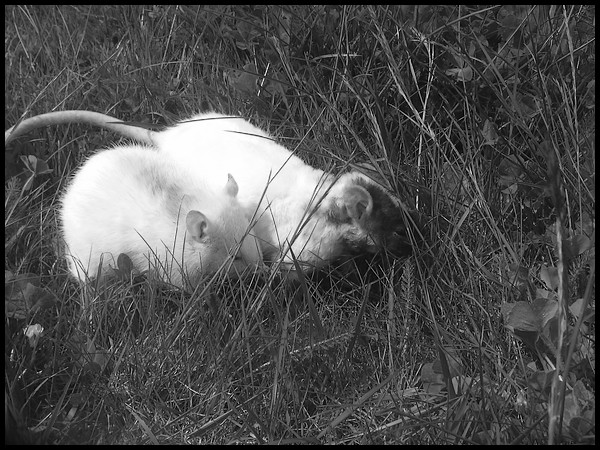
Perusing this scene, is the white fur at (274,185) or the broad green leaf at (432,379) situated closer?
the broad green leaf at (432,379)

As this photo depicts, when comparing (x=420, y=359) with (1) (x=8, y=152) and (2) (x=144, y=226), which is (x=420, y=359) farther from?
(1) (x=8, y=152)

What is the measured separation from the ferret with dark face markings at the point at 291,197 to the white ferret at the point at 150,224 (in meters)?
0.17

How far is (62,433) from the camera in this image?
225 cm

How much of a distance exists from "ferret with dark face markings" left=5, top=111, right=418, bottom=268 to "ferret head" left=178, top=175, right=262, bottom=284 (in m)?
0.09

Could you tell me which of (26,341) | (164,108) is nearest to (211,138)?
(164,108)

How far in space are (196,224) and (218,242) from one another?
0.45 ft

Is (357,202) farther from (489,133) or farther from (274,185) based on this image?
(489,133)

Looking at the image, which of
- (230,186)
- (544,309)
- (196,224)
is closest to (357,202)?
(230,186)

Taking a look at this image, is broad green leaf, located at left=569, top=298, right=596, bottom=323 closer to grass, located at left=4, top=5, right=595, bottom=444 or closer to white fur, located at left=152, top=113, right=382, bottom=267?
grass, located at left=4, top=5, right=595, bottom=444

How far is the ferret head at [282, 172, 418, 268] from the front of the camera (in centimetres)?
320

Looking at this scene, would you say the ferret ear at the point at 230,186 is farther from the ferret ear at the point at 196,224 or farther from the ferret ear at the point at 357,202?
the ferret ear at the point at 357,202

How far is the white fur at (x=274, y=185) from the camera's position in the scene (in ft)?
10.6

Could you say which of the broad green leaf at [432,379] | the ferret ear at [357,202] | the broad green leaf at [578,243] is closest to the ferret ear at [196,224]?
the ferret ear at [357,202]

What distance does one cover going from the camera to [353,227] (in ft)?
10.7
